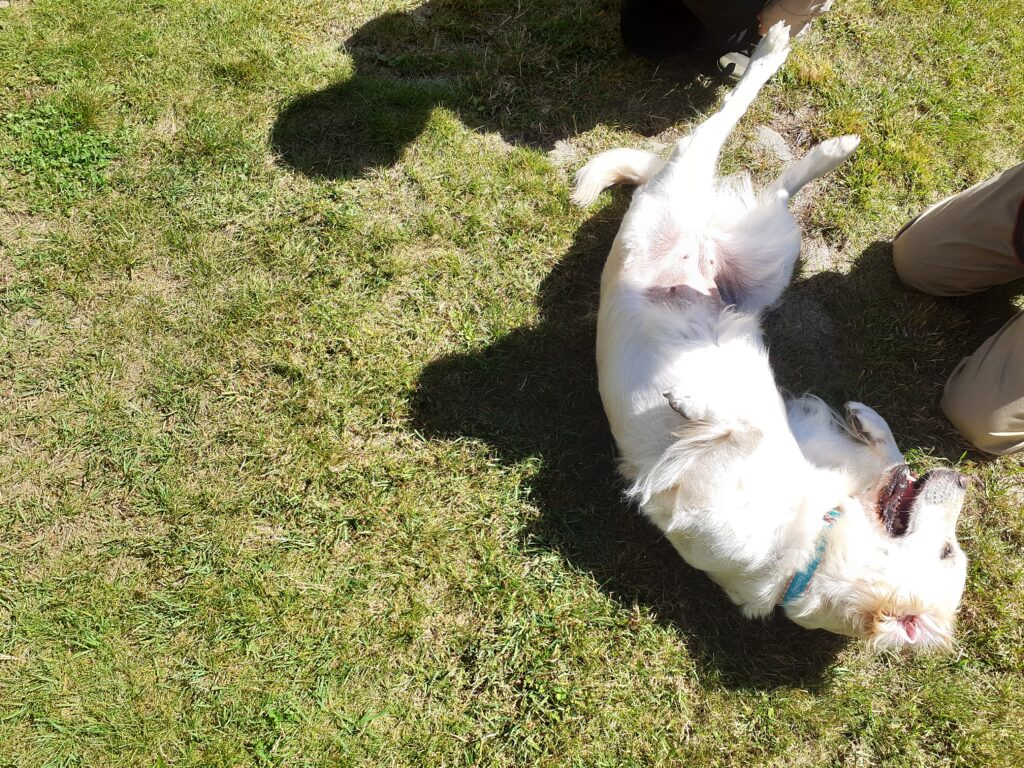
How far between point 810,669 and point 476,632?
5.37 ft

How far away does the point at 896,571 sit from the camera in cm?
237

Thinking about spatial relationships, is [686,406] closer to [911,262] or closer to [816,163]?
[816,163]

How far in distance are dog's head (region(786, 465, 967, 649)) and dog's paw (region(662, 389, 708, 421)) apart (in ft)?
2.29

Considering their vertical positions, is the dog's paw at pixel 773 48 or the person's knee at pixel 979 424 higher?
the dog's paw at pixel 773 48

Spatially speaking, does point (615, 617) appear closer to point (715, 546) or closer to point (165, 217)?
point (715, 546)

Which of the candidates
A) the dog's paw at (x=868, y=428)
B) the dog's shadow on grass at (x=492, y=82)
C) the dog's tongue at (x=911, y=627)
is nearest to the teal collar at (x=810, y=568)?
the dog's tongue at (x=911, y=627)

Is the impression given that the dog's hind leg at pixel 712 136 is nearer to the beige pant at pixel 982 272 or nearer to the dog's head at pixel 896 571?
the beige pant at pixel 982 272

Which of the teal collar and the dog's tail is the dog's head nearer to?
the teal collar

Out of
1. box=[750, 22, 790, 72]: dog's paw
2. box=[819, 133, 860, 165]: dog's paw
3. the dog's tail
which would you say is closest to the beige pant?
box=[819, 133, 860, 165]: dog's paw

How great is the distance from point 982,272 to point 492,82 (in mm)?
2934

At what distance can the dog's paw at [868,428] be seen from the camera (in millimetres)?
2844

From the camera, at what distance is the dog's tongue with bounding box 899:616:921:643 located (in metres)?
2.36

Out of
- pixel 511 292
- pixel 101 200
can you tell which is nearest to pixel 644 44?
pixel 511 292

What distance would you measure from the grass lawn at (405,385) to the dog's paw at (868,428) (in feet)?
1.31
